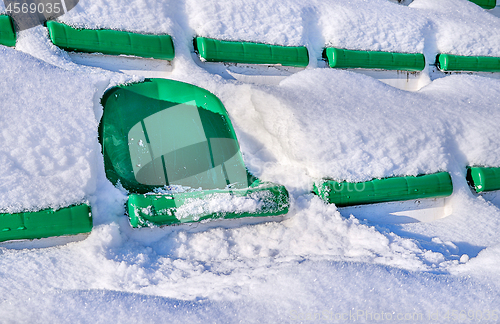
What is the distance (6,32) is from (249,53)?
103cm

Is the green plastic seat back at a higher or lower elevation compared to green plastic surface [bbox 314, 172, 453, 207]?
higher

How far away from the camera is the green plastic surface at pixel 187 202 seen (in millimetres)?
1357

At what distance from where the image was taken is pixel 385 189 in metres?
1.74

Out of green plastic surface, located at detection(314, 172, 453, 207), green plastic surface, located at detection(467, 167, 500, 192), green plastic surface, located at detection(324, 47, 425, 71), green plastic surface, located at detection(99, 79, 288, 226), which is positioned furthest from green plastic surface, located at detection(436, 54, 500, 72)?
green plastic surface, located at detection(99, 79, 288, 226)

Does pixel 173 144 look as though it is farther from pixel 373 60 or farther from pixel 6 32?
pixel 373 60

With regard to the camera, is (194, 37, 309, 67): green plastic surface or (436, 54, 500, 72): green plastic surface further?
(436, 54, 500, 72): green plastic surface

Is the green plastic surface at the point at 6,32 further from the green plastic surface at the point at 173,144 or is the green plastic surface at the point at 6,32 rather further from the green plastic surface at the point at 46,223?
the green plastic surface at the point at 46,223

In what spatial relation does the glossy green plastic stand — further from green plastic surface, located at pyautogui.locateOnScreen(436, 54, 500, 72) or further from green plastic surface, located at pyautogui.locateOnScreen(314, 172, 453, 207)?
green plastic surface, located at pyautogui.locateOnScreen(436, 54, 500, 72)

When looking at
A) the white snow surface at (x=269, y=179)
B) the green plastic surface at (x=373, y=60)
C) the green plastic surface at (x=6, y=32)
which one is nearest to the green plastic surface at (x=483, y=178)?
the white snow surface at (x=269, y=179)

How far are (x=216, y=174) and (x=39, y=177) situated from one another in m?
0.62

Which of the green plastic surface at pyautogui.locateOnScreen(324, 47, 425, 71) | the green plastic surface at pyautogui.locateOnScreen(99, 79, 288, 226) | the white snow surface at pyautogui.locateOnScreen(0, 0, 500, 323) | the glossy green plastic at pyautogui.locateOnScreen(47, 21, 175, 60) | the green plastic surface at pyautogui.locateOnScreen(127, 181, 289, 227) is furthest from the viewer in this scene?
the green plastic surface at pyautogui.locateOnScreen(324, 47, 425, 71)

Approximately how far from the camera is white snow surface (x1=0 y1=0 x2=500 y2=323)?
1.13 m

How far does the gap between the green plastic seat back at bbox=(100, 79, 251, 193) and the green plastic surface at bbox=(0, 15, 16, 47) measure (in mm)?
443

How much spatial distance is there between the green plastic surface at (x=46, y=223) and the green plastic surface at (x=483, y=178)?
172 cm
